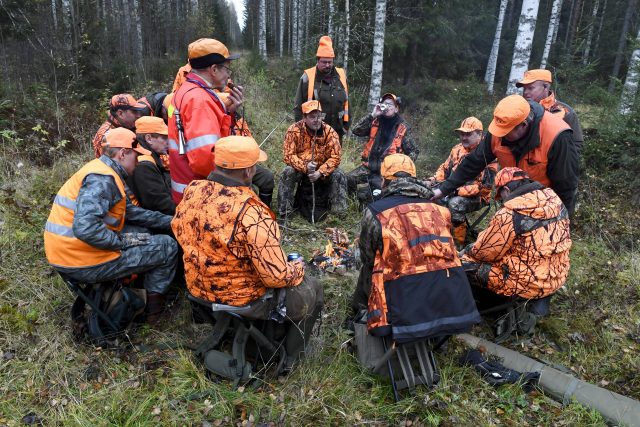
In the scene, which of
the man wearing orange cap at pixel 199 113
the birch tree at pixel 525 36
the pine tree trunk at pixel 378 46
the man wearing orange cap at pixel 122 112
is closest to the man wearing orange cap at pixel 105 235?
the man wearing orange cap at pixel 199 113

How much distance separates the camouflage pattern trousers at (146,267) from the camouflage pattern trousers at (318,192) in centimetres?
243

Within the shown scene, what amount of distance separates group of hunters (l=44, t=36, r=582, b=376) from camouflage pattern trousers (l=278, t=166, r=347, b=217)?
1.80 m

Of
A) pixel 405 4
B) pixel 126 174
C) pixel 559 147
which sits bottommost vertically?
pixel 126 174

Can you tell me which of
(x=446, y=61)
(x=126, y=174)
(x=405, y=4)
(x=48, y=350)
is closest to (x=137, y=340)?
(x=48, y=350)

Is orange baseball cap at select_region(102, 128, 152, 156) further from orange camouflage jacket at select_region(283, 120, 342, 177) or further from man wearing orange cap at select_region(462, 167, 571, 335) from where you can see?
man wearing orange cap at select_region(462, 167, 571, 335)

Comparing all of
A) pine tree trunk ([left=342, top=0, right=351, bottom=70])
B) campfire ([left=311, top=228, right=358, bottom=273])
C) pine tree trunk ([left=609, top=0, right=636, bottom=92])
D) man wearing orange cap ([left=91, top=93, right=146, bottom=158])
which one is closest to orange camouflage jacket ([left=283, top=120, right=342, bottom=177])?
campfire ([left=311, top=228, right=358, bottom=273])

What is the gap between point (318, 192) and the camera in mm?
6465

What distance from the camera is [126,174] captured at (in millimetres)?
3689

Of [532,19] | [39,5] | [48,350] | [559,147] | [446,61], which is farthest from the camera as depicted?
[446,61]


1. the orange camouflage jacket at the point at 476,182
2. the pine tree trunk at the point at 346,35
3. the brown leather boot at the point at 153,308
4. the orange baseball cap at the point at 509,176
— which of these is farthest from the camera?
the pine tree trunk at the point at 346,35

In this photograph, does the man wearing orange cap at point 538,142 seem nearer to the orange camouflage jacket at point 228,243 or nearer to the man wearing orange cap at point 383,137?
the man wearing orange cap at point 383,137

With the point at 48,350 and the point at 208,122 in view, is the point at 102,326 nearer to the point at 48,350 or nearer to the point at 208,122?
the point at 48,350

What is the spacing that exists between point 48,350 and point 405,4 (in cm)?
1501

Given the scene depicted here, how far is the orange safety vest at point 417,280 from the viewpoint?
2.96m
